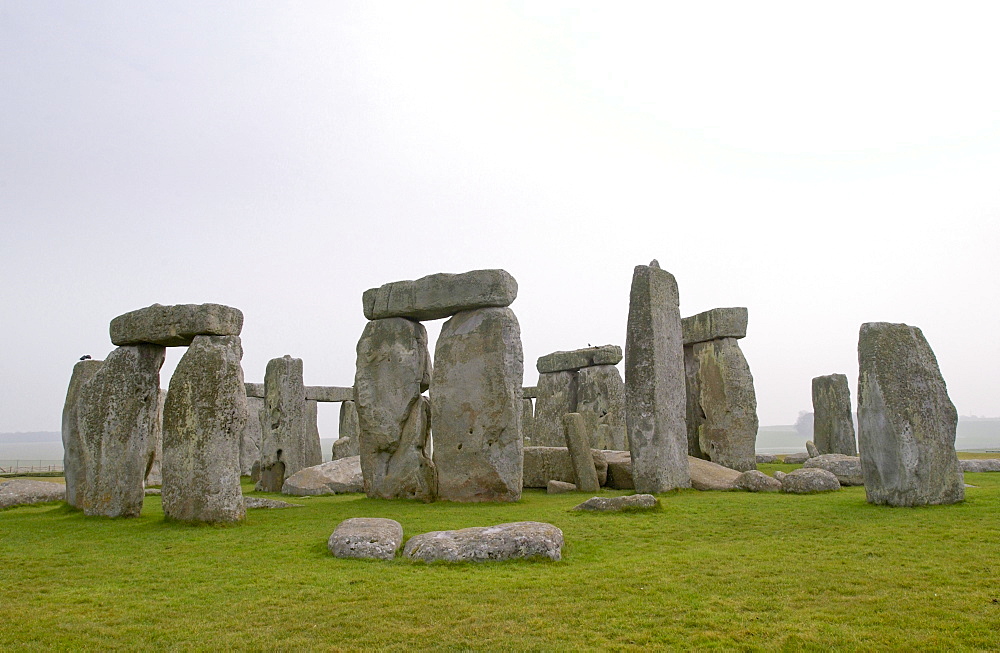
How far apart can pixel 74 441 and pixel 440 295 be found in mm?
5715

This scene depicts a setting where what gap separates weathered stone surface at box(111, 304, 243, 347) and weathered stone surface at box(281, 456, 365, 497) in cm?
468

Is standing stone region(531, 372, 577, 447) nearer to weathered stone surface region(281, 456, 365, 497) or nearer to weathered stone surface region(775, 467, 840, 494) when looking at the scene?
weathered stone surface region(281, 456, 365, 497)

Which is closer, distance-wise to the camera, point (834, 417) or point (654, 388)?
point (654, 388)

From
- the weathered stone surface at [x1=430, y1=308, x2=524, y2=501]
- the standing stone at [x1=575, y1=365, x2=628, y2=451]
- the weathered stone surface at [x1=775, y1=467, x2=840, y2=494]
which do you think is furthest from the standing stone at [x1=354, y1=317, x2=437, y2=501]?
the standing stone at [x1=575, y1=365, x2=628, y2=451]

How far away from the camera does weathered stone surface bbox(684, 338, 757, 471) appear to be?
14070mm

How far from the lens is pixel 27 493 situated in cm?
1129

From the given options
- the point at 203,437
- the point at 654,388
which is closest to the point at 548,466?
the point at 654,388

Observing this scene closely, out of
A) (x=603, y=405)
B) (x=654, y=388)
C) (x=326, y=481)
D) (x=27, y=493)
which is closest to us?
(x=654, y=388)

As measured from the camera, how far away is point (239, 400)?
26.9 ft

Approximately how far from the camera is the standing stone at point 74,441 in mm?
9883

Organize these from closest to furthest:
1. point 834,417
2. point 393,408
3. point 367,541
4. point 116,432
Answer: point 367,541 < point 116,432 < point 393,408 < point 834,417

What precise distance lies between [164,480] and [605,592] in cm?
567

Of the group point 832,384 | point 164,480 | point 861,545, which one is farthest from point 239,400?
point 832,384

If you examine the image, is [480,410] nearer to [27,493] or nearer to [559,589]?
[559,589]
